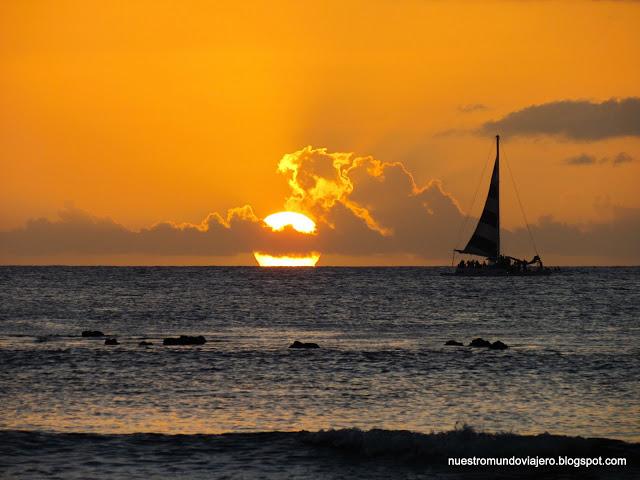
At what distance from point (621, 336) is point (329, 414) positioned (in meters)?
42.5

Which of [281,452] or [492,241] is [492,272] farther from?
[281,452]

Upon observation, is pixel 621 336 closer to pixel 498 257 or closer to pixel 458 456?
pixel 458 456

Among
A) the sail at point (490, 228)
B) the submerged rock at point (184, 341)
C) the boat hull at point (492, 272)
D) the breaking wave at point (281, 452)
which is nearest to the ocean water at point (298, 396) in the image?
the breaking wave at point (281, 452)

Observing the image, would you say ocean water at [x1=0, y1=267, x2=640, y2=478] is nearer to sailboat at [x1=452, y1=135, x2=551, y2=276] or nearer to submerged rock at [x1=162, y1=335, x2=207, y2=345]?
submerged rock at [x1=162, y1=335, x2=207, y2=345]

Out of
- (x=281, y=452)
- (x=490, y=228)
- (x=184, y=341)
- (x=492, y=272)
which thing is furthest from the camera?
(x=492, y=272)

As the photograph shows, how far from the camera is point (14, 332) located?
75.9 meters

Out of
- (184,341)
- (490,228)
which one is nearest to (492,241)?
(490,228)

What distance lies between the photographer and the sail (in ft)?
554

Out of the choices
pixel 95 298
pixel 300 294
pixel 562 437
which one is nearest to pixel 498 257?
pixel 300 294

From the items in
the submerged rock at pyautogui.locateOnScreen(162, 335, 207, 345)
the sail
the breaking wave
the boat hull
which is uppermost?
the sail

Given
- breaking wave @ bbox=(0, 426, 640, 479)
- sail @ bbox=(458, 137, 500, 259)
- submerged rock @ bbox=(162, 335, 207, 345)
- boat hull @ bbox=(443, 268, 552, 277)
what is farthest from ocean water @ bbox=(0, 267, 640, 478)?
boat hull @ bbox=(443, 268, 552, 277)

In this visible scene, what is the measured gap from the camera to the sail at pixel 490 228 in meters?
169

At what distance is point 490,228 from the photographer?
171 metres

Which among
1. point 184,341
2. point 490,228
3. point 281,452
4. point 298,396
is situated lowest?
point 281,452
